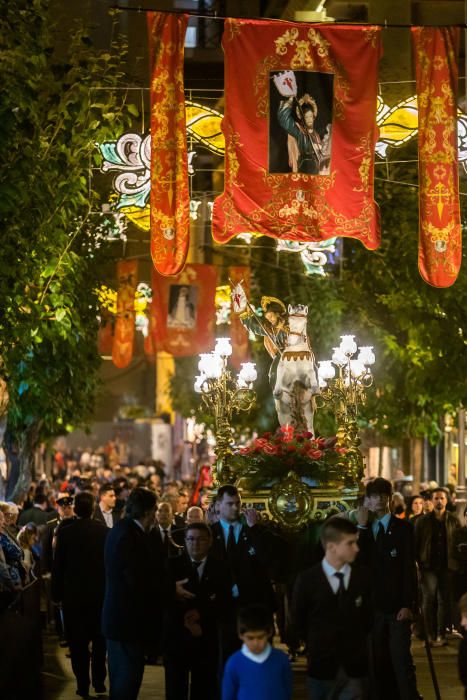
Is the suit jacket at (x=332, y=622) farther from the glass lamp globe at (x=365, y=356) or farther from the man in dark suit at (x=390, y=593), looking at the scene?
the glass lamp globe at (x=365, y=356)

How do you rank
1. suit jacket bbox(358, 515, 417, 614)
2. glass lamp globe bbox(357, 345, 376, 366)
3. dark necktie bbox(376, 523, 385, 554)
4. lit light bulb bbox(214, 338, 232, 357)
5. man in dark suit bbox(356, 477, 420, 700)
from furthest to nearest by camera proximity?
glass lamp globe bbox(357, 345, 376, 366)
lit light bulb bbox(214, 338, 232, 357)
dark necktie bbox(376, 523, 385, 554)
suit jacket bbox(358, 515, 417, 614)
man in dark suit bbox(356, 477, 420, 700)

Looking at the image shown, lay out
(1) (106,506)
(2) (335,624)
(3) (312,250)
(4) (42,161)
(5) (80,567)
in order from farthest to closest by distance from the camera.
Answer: (3) (312,250)
(1) (106,506)
(4) (42,161)
(5) (80,567)
(2) (335,624)

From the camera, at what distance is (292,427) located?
19469 millimetres

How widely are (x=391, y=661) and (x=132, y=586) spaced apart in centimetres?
278

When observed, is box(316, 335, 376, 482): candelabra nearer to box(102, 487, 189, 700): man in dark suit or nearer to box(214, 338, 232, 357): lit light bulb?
box(214, 338, 232, 357): lit light bulb

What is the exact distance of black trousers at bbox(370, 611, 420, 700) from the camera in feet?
43.2

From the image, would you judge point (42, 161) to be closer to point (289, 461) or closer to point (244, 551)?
point (289, 461)

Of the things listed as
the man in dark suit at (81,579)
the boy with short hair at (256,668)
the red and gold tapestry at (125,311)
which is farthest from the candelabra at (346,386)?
the boy with short hair at (256,668)

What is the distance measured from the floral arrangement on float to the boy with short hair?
364 inches

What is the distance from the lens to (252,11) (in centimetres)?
4003

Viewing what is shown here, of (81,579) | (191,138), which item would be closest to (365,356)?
(191,138)

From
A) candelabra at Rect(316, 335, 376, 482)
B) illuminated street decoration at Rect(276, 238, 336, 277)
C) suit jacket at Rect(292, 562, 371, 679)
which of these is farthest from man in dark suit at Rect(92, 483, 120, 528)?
suit jacket at Rect(292, 562, 371, 679)

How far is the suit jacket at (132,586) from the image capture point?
1191 centimetres

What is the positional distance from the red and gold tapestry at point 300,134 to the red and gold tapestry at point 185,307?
15.2 meters
